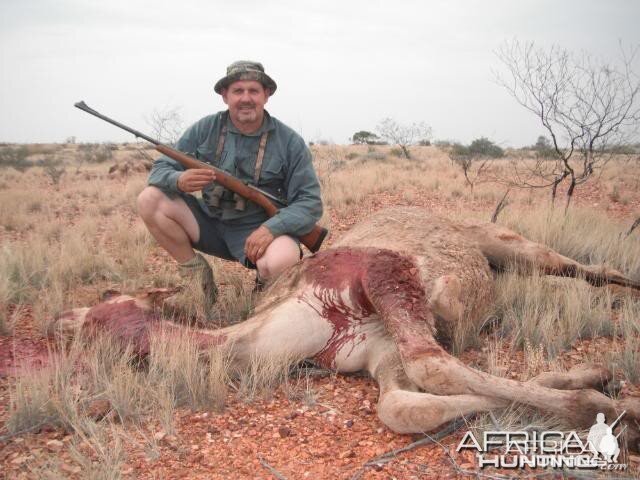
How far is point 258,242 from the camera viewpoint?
13.1ft

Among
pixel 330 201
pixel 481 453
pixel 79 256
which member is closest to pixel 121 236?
pixel 79 256

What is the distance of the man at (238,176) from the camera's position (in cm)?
419

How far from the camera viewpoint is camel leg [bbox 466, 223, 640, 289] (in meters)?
4.18

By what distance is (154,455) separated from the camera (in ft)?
7.30

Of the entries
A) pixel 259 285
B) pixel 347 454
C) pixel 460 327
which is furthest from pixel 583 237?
pixel 347 454

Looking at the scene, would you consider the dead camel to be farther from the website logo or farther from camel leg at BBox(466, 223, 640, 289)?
camel leg at BBox(466, 223, 640, 289)

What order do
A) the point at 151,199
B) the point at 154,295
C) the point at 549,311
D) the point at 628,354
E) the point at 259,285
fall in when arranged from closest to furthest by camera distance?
the point at 628,354 < the point at 154,295 < the point at 549,311 < the point at 151,199 < the point at 259,285

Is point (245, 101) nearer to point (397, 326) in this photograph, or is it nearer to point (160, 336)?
point (160, 336)

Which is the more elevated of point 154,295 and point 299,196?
point 299,196

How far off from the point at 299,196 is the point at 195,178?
33.7 inches

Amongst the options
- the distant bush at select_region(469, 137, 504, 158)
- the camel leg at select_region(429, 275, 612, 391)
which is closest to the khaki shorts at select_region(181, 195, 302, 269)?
the camel leg at select_region(429, 275, 612, 391)

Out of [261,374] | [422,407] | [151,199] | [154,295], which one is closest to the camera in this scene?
[422,407]

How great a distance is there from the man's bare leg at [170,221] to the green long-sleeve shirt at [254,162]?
0.32 feet

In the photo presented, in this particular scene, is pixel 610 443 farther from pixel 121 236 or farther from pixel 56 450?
pixel 121 236
